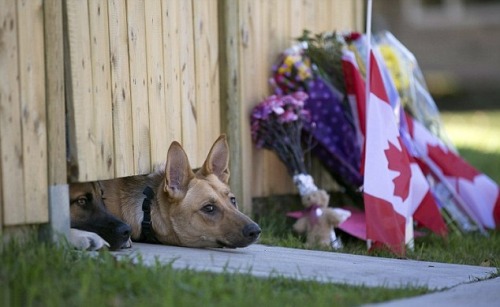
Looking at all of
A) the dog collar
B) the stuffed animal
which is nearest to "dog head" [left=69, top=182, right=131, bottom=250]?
the dog collar

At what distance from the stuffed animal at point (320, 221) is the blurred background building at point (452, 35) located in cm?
1576

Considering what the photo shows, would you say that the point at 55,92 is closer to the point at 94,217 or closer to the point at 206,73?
the point at 94,217

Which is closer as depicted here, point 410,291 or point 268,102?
point 410,291

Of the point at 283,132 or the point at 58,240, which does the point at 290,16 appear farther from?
the point at 58,240

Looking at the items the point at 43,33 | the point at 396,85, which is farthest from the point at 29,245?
the point at 396,85

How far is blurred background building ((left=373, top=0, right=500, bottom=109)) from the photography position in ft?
74.4

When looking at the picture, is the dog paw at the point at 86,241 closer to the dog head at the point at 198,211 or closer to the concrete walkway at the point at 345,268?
the concrete walkway at the point at 345,268

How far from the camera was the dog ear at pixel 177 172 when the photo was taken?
627 centimetres

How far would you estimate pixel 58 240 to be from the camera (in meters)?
5.36

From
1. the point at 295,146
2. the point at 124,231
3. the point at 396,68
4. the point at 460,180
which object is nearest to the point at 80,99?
the point at 124,231

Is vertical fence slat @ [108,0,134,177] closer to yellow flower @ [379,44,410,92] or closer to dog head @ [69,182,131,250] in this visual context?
dog head @ [69,182,131,250]

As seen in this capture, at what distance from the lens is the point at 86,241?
551cm

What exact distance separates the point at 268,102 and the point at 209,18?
0.86 m

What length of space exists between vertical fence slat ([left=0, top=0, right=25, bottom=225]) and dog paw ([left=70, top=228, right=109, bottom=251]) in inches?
15.2
